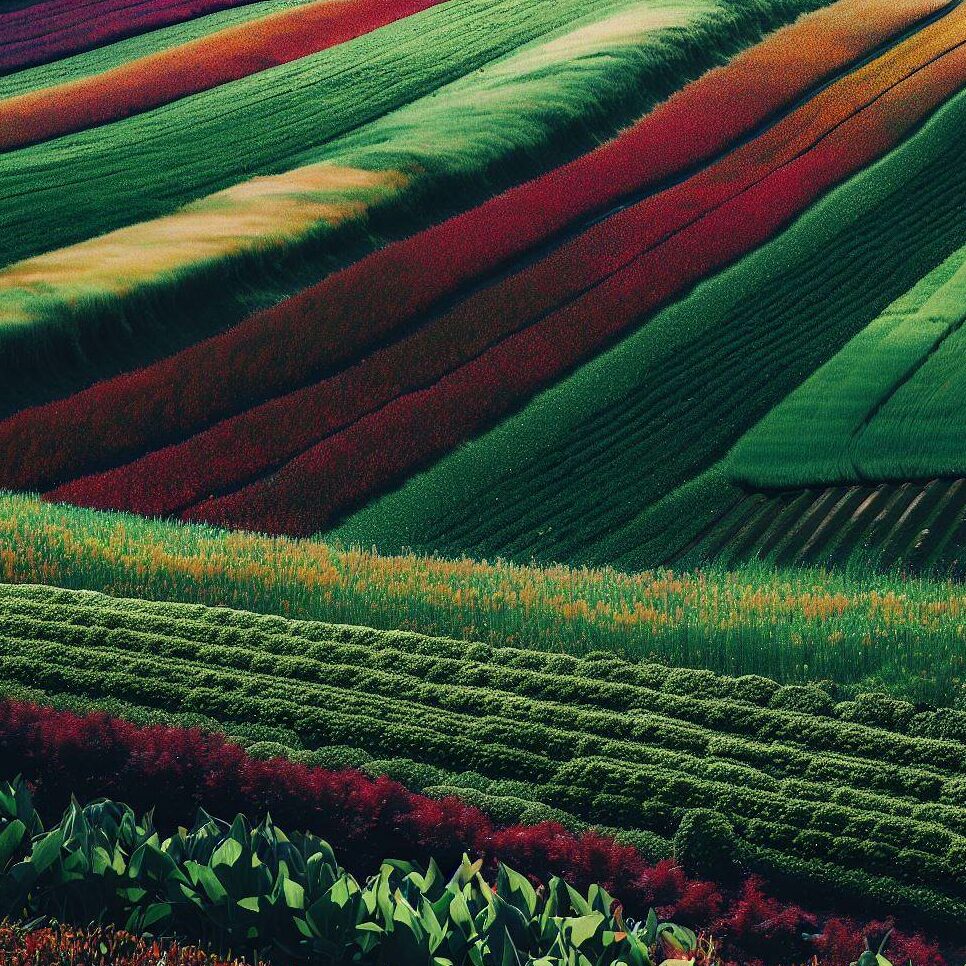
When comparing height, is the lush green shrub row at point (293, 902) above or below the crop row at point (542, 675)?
above

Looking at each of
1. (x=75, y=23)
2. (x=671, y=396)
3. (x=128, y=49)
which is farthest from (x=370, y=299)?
(x=75, y=23)

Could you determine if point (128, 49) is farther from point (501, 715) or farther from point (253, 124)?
point (501, 715)

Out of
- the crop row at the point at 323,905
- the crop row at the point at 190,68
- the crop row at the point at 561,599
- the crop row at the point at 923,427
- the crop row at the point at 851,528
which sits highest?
the crop row at the point at 190,68

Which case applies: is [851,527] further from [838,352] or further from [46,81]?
[46,81]

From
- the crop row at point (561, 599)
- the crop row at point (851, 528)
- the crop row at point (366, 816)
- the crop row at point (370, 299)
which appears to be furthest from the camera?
the crop row at point (370, 299)

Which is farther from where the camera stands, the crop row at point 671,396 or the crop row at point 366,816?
the crop row at point 671,396

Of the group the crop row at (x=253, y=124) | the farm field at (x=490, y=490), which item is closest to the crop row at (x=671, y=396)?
the farm field at (x=490, y=490)

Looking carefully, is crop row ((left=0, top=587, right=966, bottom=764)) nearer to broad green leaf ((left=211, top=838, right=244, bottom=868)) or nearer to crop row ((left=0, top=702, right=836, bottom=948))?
crop row ((left=0, top=702, right=836, bottom=948))

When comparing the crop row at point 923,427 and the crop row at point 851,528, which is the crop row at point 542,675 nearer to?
the crop row at point 851,528
